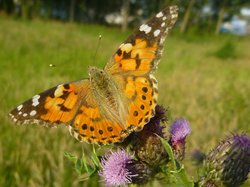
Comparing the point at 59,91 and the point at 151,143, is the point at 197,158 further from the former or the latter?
the point at 59,91

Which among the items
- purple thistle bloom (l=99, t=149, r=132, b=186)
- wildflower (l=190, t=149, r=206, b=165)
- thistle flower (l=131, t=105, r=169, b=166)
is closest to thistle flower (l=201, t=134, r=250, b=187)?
thistle flower (l=131, t=105, r=169, b=166)

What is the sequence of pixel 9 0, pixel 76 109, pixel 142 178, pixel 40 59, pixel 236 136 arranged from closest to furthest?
pixel 142 178 → pixel 236 136 → pixel 76 109 → pixel 40 59 → pixel 9 0

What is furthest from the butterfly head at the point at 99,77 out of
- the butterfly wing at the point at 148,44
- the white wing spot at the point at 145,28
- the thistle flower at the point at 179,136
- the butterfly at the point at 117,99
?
the thistle flower at the point at 179,136

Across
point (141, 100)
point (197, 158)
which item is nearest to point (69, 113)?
point (141, 100)

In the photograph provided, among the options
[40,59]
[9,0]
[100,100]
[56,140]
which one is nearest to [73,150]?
[56,140]

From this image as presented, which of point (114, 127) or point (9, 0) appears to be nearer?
point (114, 127)

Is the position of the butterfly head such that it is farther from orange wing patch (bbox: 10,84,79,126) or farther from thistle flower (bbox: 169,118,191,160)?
thistle flower (bbox: 169,118,191,160)

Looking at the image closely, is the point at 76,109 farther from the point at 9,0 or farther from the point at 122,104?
the point at 9,0
